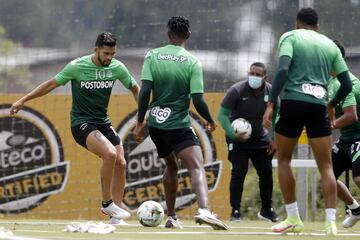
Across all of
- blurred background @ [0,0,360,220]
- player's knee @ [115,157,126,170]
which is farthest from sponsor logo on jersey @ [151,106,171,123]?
blurred background @ [0,0,360,220]

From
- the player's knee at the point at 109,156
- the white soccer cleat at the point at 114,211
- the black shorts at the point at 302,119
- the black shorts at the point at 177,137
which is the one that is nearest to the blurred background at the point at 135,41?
the white soccer cleat at the point at 114,211

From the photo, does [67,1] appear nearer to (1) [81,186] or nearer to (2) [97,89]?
(1) [81,186]

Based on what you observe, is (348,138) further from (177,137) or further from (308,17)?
(308,17)

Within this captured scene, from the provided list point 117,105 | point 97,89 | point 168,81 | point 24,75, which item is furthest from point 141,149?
point 168,81

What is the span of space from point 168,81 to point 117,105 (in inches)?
A: 247

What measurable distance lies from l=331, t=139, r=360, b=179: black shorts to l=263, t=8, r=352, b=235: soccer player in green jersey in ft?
6.61

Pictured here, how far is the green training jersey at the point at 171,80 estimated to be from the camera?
12477mm

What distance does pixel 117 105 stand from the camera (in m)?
18.7

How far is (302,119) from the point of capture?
11.6 metres

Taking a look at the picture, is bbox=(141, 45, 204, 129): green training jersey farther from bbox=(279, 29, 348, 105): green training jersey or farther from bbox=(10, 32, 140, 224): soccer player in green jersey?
bbox=(279, 29, 348, 105): green training jersey

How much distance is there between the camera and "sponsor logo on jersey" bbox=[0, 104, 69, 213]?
741 inches

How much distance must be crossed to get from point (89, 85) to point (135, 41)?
5.93 m

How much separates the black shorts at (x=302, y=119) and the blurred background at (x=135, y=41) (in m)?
6.24

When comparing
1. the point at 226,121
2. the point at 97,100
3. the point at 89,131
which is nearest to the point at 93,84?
the point at 97,100
